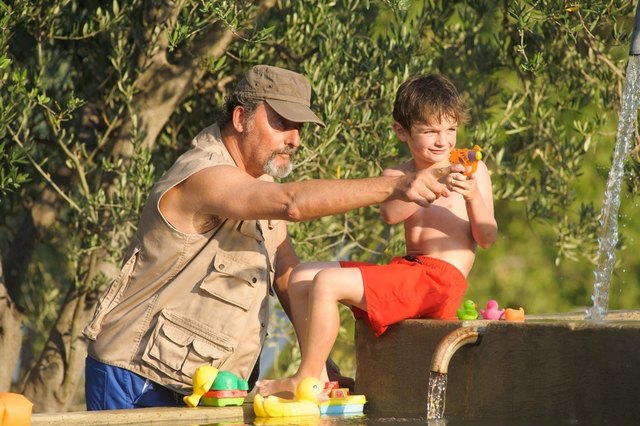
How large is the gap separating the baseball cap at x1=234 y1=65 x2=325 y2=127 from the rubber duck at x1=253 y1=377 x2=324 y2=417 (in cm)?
119

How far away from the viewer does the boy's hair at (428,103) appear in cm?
557

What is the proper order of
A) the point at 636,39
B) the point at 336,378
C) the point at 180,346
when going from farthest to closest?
the point at 336,378 < the point at 636,39 < the point at 180,346

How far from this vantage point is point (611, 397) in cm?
435

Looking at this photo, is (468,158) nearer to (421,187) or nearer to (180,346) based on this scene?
(421,187)

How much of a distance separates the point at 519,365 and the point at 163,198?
5.57ft

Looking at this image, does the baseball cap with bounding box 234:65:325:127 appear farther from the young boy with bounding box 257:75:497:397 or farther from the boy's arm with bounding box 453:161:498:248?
the boy's arm with bounding box 453:161:498:248

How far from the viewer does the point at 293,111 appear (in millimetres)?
5344

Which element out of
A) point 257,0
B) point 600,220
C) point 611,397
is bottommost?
point 611,397

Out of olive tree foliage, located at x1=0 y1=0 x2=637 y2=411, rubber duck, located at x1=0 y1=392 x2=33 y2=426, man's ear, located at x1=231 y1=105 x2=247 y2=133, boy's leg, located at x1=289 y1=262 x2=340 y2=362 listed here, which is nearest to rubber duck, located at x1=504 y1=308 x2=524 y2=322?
boy's leg, located at x1=289 y1=262 x2=340 y2=362

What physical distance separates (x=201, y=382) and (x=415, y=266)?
3.86 feet

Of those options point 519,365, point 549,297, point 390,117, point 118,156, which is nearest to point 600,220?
point 390,117

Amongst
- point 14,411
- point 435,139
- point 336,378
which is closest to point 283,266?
point 336,378

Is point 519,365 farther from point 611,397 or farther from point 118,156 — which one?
point 118,156

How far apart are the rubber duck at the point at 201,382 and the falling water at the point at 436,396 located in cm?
89
